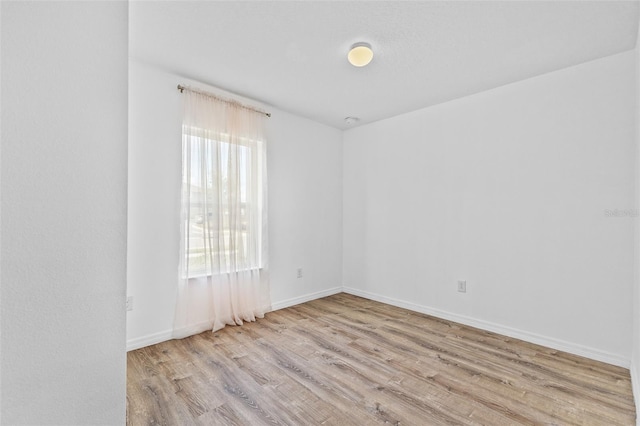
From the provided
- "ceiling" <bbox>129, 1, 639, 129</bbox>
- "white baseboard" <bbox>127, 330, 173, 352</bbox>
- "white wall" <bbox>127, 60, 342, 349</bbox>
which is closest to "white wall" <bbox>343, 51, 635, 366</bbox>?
"ceiling" <bbox>129, 1, 639, 129</bbox>

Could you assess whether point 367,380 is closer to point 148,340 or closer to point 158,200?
point 148,340

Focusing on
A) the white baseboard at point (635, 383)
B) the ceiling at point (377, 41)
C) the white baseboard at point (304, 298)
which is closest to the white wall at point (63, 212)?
the ceiling at point (377, 41)

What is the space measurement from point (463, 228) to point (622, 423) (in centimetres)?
189

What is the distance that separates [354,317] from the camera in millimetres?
3453

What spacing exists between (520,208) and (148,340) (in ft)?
11.9

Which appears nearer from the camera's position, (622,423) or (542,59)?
(622,423)

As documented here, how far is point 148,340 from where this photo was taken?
2.69 metres

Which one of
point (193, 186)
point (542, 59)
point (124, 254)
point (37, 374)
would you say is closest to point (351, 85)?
point (542, 59)

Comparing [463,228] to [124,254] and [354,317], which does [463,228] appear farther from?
[124,254]

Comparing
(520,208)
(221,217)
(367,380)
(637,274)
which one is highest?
(520,208)

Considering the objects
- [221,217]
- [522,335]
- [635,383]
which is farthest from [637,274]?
[221,217]

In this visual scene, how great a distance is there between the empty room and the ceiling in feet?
0.07

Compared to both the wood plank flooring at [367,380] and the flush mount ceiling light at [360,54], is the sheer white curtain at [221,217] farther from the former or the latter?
the flush mount ceiling light at [360,54]

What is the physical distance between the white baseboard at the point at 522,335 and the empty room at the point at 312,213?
2 cm
